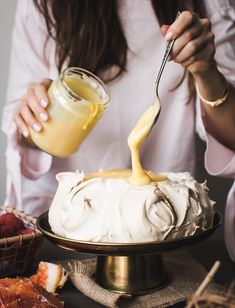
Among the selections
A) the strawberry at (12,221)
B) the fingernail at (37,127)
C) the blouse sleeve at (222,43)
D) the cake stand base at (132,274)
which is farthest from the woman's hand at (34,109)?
the blouse sleeve at (222,43)

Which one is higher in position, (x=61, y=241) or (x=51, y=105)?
(x=51, y=105)

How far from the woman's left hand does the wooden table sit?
0.35 metres

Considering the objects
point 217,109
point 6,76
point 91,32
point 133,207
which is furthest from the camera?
point 6,76

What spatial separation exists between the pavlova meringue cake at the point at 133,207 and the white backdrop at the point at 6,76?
67 centimetres

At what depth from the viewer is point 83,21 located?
4.07 feet

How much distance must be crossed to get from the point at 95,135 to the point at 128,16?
28 cm

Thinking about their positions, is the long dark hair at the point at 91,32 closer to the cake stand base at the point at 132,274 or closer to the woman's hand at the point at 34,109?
the woman's hand at the point at 34,109

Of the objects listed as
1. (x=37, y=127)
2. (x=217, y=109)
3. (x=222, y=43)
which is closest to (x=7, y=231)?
(x=37, y=127)

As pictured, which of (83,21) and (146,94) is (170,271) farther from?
(83,21)

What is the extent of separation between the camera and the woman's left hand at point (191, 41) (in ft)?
2.82

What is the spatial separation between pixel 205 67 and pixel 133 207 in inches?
12.9

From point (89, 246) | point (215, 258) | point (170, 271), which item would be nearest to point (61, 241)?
point (89, 246)

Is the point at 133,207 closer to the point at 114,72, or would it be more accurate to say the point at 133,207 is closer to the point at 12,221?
the point at 12,221

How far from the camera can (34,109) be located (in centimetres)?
97
